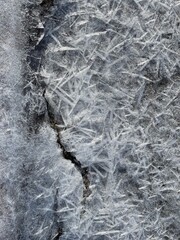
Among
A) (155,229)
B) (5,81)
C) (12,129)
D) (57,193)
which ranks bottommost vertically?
(155,229)

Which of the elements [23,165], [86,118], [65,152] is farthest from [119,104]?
[23,165]

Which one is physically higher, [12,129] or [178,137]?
[12,129]

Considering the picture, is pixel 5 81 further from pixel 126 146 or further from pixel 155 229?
pixel 155 229

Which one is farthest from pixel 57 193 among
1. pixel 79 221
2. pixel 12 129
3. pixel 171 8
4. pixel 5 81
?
pixel 171 8

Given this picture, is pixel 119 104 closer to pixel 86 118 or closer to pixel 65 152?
pixel 86 118

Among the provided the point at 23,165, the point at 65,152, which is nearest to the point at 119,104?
the point at 65,152
